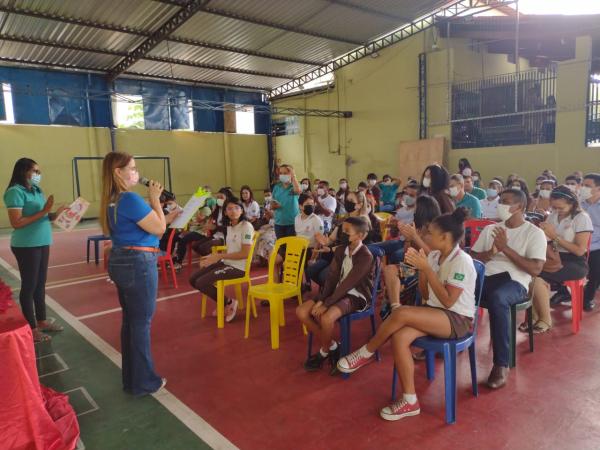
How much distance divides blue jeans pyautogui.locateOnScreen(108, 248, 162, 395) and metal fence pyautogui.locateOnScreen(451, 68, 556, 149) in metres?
9.85

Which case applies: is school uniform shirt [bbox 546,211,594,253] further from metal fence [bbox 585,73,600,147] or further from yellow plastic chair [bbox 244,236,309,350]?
metal fence [bbox 585,73,600,147]

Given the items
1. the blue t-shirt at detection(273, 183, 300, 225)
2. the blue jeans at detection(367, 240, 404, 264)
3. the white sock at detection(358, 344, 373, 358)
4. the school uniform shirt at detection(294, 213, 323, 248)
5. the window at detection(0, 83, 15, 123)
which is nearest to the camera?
the white sock at detection(358, 344, 373, 358)

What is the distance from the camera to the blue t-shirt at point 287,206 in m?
5.16

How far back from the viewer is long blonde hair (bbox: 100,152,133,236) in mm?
2375

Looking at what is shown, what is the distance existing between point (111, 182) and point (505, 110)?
1033 centimetres

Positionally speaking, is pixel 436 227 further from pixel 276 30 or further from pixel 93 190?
pixel 93 190

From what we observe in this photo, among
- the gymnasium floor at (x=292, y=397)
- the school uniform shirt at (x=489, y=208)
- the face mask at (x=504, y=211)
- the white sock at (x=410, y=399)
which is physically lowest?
the gymnasium floor at (x=292, y=397)

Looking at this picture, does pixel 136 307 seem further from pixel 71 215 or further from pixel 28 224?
pixel 28 224

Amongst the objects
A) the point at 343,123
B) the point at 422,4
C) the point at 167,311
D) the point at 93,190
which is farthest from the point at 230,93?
the point at 167,311

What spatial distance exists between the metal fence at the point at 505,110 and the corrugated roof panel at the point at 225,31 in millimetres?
5232

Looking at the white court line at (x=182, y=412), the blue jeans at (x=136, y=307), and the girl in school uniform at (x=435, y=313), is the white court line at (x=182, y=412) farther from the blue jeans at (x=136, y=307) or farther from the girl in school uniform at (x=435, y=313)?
the girl in school uniform at (x=435, y=313)

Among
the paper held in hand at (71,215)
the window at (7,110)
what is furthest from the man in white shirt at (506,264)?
the window at (7,110)

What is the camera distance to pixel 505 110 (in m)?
10.4

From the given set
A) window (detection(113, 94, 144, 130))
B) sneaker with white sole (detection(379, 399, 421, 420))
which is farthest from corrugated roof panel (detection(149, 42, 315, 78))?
sneaker with white sole (detection(379, 399, 421, 420))
